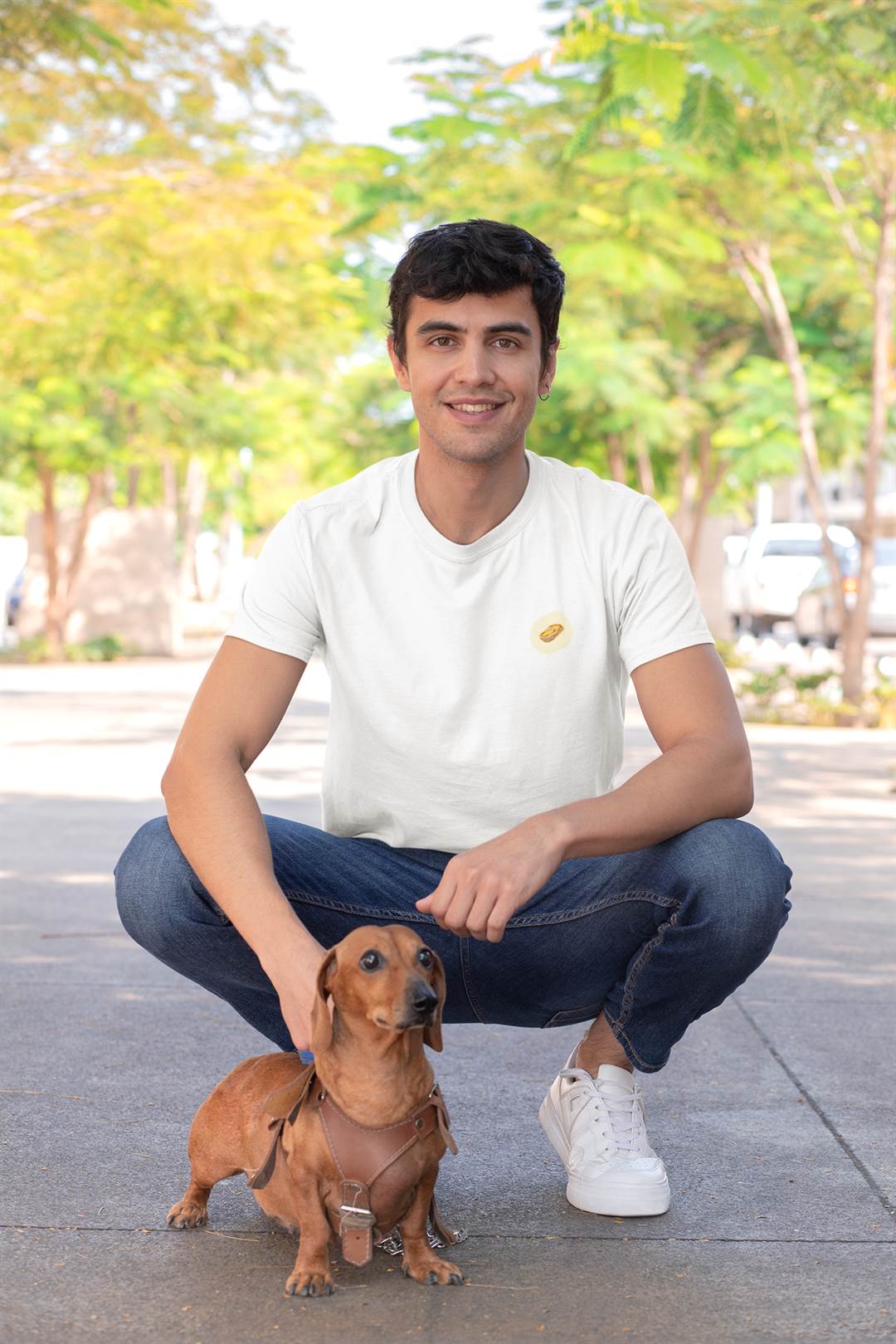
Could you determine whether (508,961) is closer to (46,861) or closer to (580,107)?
(46,861)

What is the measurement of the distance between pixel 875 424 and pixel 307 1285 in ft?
39.2

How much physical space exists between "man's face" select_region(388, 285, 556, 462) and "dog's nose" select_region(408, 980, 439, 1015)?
119cm

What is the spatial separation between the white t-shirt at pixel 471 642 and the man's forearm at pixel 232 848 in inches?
12.3

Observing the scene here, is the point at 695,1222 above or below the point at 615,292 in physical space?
below

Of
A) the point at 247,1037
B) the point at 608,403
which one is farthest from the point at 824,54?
the point at 608,403

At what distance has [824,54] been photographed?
7.68 meters

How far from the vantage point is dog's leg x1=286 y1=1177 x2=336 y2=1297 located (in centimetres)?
272

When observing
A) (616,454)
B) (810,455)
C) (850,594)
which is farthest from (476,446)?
(850,594)

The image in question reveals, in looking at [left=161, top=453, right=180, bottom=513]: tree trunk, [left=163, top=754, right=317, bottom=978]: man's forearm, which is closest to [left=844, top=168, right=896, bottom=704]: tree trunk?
[left=163, top=754, right=317, bottom=978]: man's forearm

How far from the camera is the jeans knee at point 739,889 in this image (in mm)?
3004

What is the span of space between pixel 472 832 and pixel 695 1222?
813 mm

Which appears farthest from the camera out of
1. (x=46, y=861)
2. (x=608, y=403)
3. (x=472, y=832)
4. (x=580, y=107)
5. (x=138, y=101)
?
(x=608, y=403)

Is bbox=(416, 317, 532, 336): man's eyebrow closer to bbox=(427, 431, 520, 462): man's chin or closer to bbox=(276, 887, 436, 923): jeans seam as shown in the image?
bbox=(427, 431, 520, 462): man's chin

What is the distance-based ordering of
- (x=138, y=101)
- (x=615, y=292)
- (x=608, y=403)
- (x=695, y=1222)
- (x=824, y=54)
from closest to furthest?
(x=695, y=1222)
(x=824, y=54)
(x=138, y=101)
(x=615, y=292)
(x=608, y=403)
